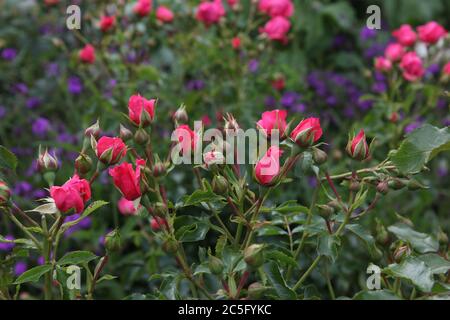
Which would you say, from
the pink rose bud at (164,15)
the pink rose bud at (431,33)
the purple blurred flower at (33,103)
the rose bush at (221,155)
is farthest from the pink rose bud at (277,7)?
the purple blurred flower at (33,103)

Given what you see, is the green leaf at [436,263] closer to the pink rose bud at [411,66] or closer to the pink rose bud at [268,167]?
the pink rose bud at [268,167]

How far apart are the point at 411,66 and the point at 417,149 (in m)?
0.77

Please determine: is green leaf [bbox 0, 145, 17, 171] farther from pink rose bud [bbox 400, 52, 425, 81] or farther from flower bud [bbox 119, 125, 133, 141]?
pink rose bud [bbox 400, 52, 425, 81]

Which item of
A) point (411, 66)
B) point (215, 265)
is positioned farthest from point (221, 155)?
point (411, 66)

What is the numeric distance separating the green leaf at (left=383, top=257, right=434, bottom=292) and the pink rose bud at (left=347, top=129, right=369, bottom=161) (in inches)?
6.4

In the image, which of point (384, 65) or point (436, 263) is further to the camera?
point (384, 65)

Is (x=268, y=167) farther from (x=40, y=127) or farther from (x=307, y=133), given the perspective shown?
(x=40, y=127)

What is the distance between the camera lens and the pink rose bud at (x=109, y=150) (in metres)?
0.91

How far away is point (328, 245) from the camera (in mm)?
916

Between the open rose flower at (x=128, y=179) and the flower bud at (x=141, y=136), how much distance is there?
70mm

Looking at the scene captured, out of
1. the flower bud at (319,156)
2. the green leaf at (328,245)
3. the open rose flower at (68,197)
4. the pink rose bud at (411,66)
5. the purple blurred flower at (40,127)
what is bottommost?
the green leaf at (328,245)

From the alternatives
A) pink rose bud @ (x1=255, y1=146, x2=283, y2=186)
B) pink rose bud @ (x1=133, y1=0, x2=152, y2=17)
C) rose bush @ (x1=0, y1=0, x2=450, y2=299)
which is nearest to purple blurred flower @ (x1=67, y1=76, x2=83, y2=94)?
rose bush @ (x1=0, y1=0, x2=450, y2=299)

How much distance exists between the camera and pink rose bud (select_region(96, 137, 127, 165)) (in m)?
0.91
